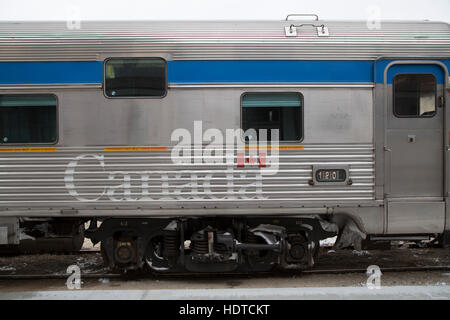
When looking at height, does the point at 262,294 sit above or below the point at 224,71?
below

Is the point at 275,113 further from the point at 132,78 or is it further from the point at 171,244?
the point at 171,244

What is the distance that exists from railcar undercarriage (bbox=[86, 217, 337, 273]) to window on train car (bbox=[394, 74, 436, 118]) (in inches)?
80.9

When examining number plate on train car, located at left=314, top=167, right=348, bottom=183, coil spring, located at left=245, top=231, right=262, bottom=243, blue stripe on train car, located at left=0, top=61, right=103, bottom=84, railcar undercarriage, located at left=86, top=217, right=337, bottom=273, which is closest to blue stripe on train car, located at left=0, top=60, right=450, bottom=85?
blue stripe on train car, located at left=0, top=61, right=103, bottom=84

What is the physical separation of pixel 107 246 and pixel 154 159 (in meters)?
1.58

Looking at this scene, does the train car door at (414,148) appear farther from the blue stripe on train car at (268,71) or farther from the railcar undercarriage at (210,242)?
the railcar undercarriage at (210,242)

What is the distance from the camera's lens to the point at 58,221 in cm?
619

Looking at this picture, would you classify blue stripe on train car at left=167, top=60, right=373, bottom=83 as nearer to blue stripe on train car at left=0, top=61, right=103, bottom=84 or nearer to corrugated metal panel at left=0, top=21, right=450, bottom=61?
corrugated metal panel at left=0, top=21, right=450, bottom=61

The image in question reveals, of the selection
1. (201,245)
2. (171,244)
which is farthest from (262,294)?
(171,244)

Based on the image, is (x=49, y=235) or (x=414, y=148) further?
(x=49, y=235)

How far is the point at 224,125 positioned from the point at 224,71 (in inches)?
30.1

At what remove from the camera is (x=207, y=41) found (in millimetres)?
5836

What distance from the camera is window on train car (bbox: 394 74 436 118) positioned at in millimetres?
5957

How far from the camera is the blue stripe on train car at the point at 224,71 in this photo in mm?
5770

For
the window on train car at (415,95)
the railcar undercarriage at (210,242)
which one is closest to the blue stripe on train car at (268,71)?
the window on train car at (415,95)
